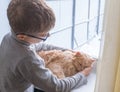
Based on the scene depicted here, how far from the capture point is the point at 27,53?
799 mm

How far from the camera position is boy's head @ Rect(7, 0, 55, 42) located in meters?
0.78

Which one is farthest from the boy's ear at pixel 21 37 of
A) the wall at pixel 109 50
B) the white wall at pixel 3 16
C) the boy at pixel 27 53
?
the white wall at pixel 3 16

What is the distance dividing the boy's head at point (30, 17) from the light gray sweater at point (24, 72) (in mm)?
71

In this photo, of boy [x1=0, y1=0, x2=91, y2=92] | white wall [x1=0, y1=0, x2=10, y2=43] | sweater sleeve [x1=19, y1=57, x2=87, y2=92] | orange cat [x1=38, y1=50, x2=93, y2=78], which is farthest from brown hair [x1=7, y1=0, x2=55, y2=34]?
white wall [x1=0, y1=0, x2=10, y2=43]

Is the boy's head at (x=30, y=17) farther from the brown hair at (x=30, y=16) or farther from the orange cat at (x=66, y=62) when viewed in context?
the orange cat at (x=66, y=62)

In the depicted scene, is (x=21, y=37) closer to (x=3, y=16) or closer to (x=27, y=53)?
(x=27, y=53)

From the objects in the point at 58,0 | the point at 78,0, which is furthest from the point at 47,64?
the point at 78,0

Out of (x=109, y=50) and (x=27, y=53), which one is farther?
(x=27, y=53)

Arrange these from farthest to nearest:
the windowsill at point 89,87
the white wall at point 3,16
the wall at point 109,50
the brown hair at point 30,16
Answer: the white wall at point 3,16, the windowsill at point 89,87, the brown hair at point 30,16, the wall at point 109,50

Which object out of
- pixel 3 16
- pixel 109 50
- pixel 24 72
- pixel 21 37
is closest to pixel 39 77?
pixel 24 72

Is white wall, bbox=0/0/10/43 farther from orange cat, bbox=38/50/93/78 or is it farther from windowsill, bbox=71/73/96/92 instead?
windowsill, bbox=71/73/96/92

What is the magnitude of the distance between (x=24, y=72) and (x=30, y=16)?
0.77ft

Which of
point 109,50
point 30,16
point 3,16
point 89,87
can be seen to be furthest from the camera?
point 3,16

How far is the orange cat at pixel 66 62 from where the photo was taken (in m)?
0.98
